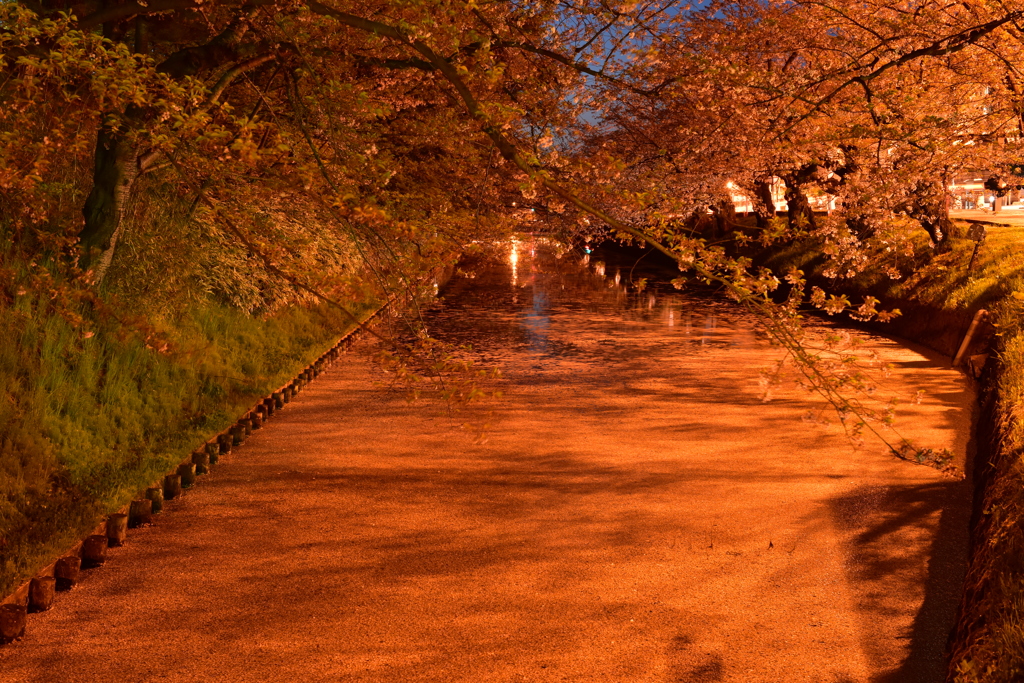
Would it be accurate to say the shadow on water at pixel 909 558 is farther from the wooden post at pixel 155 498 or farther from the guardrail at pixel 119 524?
the wooden post at pixel 155 498

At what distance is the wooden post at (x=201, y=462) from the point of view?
9703mm

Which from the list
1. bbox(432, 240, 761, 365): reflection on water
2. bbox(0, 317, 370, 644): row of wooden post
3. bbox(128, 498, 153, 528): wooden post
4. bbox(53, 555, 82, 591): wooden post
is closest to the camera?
bbox(0, 317, 370, 644): row of wooden post

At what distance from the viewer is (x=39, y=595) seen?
636 centimetres

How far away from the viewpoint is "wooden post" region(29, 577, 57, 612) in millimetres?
6355

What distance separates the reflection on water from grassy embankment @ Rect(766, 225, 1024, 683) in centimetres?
399

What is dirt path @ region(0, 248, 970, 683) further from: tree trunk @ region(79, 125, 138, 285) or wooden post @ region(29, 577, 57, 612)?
tree trunk @ region(79, 125, 138, 285)

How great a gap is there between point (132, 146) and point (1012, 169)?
1806 centimetres

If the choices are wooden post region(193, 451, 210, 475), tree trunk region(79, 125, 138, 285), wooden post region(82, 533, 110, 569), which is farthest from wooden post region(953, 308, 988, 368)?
wooden post region(82, 533, 110, 569)

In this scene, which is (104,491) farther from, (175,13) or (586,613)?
(175,13)

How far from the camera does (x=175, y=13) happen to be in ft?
40.6

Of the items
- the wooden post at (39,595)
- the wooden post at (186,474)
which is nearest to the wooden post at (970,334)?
the wooden post at (186,474)

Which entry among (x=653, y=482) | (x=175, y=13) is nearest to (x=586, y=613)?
(x=653, y=482)

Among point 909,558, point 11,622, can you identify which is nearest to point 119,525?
point 11,622

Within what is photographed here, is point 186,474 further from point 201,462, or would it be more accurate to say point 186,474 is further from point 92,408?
point 92,408
